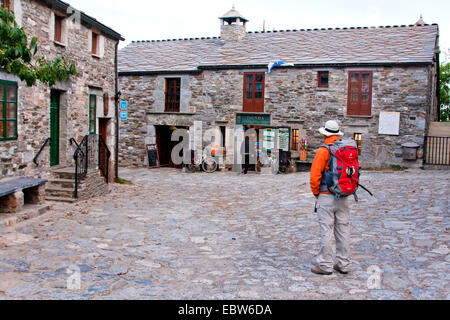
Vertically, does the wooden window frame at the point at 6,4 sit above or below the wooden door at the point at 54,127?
above

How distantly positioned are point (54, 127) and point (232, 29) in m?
13.2

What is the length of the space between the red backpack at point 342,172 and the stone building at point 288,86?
563 inches

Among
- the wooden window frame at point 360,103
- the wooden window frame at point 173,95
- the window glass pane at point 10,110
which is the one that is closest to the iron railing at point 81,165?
the window glass pane at point 10,110

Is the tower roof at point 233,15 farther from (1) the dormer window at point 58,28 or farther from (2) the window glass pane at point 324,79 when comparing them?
(1) the dormer window at point 58,28

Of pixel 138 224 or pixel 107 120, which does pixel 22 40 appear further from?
pixel 107 120

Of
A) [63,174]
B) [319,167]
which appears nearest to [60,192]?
[63,174]

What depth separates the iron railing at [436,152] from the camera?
18.6 m

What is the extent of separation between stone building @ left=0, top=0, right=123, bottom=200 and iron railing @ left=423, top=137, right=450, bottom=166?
1207 centimetres

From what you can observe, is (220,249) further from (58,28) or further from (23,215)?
(58,28)

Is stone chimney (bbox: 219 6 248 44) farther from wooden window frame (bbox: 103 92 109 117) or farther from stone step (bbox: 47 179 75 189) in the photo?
stone step (bbox: 47 179 75 189)

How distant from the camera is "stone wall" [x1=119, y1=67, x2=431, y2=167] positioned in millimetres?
18500

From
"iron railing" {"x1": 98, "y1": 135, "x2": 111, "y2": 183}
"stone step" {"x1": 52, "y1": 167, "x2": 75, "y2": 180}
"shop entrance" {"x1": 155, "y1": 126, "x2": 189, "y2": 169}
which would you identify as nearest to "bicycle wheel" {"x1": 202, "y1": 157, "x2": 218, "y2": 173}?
"shop entrance" {"x1": 155, "y1": 126, "x2": 189, "y2": 169}

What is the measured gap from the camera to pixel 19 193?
8.56m

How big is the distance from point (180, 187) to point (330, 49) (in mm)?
9979
